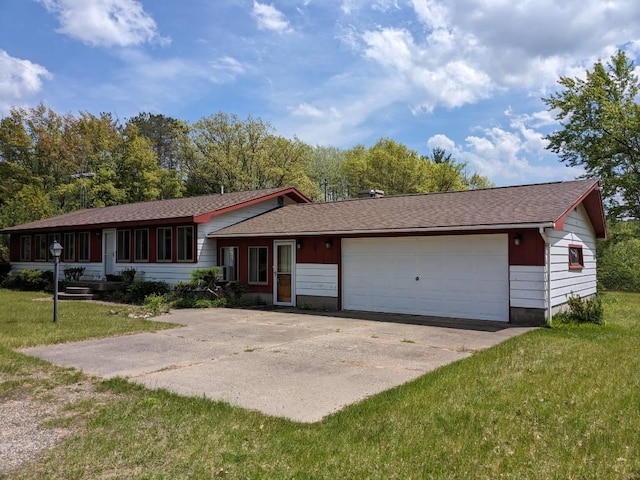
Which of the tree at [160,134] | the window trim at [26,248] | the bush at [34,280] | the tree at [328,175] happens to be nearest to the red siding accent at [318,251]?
the bush at [34,280]

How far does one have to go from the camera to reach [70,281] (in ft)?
63.1

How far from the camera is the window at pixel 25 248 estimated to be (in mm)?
23906

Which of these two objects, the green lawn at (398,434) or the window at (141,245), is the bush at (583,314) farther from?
the window at (141,245)

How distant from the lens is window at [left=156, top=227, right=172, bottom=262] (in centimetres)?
1731

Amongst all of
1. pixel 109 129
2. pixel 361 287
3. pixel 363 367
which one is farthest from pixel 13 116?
pixel 363 367

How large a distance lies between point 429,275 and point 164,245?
32.5ft

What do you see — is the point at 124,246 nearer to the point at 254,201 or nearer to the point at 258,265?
the point at 254,201

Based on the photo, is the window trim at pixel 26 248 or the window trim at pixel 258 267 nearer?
the window trim at pixel 258 267

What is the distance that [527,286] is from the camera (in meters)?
10.9

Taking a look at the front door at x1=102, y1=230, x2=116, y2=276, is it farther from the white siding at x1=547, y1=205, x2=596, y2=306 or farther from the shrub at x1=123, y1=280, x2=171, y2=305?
the white siding at x1=547, y1=205, x2=596, y2=306

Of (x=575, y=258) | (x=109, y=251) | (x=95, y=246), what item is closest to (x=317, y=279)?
(x=575, y=258)

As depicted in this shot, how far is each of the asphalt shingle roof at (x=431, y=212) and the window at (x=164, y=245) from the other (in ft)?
6.12

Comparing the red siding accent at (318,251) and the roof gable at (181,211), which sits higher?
the roof gable at (181,211)

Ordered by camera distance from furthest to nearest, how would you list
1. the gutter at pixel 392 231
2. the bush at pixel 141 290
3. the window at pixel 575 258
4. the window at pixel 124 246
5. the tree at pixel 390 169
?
the tree at pixel 390 169 < the window at pixel 124 246 < the bush at pixel 141 290 < the window at pixel 575 258 < the gutter at pixel 392 231
